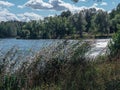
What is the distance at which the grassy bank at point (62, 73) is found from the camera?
22.6ft

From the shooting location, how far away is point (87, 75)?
7.45 m

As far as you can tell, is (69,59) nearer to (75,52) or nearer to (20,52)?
(75,52)

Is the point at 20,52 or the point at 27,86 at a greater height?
the point at 20,52

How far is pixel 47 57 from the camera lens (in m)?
7.86

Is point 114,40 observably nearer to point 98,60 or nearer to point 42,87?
point 98,60

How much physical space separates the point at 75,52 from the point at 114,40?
662cm

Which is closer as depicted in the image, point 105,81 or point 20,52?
point 105,81

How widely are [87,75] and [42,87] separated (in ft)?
3.88

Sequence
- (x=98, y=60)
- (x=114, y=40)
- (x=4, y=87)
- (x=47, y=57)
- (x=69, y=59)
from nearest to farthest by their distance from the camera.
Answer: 1. (x=4, y=87)
2. (x=47, y=57)
3. (x=69, y=59)
4. (x=98, y=60)
5. (x=114, y=40)

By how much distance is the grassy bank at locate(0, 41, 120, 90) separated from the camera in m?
6.90

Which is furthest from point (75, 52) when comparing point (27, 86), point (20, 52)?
point (27, 86)

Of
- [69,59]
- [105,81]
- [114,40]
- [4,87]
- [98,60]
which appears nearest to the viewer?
[4,87]

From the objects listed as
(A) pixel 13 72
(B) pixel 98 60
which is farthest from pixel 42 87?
(B) pixel 98 60

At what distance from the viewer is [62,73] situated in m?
7.65
